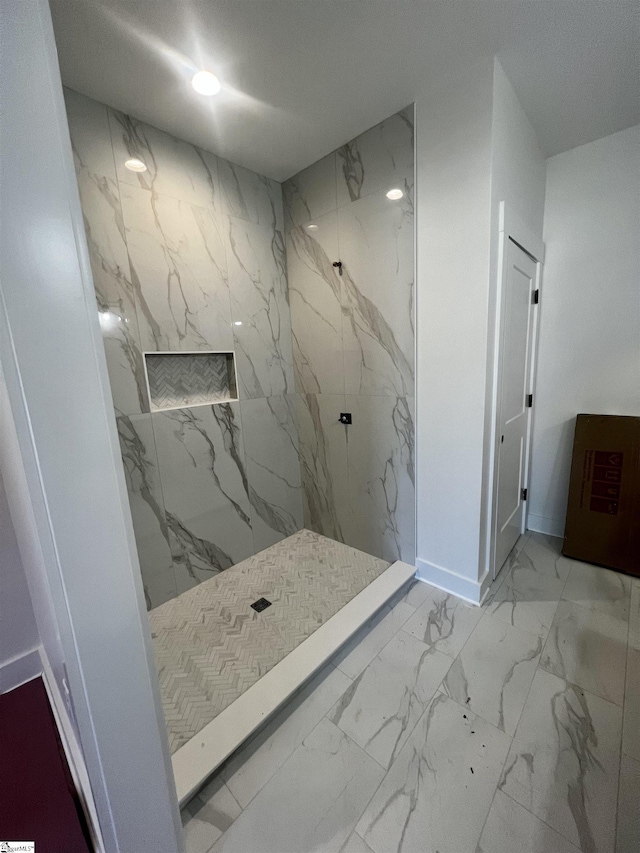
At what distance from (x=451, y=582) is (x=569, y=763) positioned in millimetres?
905

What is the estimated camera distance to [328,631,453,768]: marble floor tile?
1.31 metres

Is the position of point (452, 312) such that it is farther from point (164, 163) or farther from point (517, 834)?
point (517, 834)

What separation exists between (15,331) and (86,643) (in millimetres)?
613

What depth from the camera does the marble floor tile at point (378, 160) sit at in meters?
1.84

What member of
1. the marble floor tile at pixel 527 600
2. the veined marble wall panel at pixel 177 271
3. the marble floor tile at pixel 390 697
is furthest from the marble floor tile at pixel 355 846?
the veined marble wall panel at pixel 177 271

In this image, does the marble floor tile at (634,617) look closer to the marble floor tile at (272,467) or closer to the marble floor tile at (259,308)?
the marble floor tile at (272,467)

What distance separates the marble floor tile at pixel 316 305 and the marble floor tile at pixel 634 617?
6.79 ft

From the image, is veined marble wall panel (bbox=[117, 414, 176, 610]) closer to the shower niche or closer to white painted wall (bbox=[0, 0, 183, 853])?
the shower niche

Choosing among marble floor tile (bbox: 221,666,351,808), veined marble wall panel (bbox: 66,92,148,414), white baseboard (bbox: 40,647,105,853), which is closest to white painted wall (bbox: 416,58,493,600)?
marble floor tile (bbox: 221,666,351,808)

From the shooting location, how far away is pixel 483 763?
1216mm

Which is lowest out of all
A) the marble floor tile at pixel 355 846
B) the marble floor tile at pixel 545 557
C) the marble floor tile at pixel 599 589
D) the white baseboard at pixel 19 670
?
the marble floor tile at pixel 355 846

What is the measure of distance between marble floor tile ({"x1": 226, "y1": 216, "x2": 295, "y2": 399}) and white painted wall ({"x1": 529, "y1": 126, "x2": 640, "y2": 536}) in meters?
1.91

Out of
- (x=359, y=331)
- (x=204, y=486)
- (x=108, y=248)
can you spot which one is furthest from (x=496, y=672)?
(x=108, y=248)

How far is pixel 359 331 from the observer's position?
2.24 m
